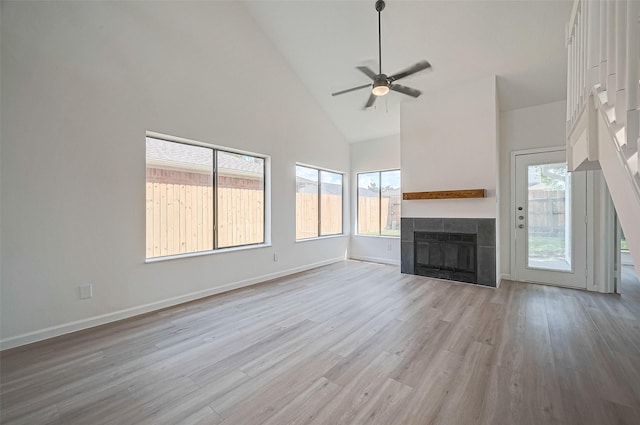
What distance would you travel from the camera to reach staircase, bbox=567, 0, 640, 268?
931 mm

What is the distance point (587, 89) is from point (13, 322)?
4619 mm

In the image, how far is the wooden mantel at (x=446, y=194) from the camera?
4.08 meters

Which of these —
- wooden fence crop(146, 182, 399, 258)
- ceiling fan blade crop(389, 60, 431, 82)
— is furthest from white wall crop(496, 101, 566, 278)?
wooden fence crop(146, 182, 399, 258)

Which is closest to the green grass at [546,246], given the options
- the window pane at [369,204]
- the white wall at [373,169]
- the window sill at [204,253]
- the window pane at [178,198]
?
the white wall at [373,169]

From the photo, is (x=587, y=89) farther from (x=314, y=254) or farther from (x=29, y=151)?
(x=314, y=254)

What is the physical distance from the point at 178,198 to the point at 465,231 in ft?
14.3

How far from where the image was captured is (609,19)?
3.68ft

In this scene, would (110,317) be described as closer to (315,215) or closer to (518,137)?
(315,215)

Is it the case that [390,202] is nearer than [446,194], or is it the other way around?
[446,194]

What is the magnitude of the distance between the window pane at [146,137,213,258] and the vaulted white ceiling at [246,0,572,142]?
2.19m

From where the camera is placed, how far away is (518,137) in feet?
14.9

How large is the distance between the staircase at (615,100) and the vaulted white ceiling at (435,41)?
6.59 feet

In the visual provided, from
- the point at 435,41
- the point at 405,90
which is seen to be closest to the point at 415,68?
the point at 405,90

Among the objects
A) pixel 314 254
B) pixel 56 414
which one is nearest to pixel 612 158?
pixel 56 414
